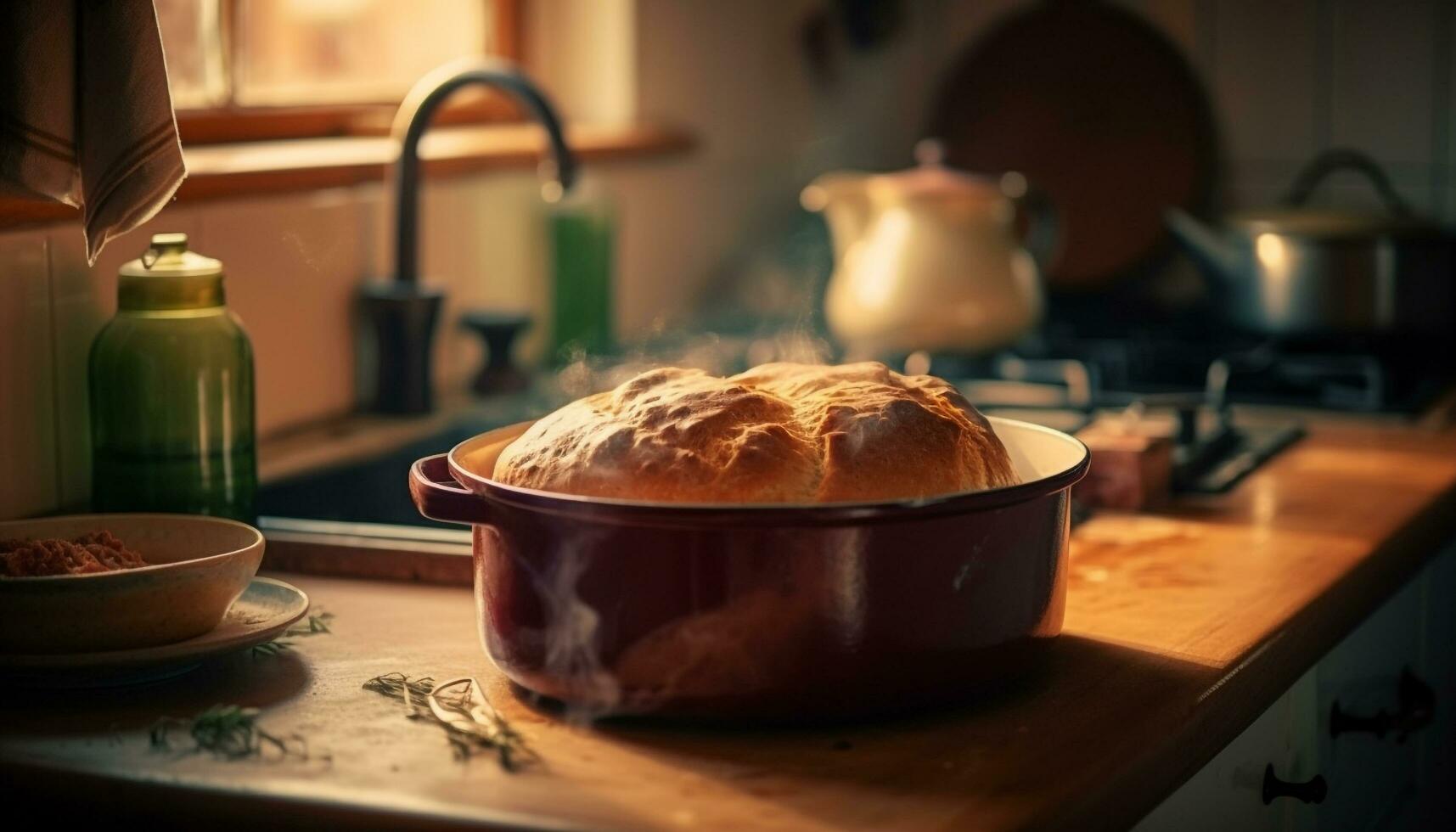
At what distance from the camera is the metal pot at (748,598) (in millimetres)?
843

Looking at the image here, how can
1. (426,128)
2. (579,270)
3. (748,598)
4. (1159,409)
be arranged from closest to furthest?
(748,598), (426,128), (1159,409), (579,270)

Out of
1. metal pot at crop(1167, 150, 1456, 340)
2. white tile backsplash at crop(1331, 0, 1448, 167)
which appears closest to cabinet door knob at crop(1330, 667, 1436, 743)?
metal pot at crop(1167, 150, 1456, 340)

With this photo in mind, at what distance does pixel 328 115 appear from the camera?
6.17 feet

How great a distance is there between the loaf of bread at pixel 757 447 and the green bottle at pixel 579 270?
99cm

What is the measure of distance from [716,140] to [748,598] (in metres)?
1.63

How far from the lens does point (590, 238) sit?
6.42ft

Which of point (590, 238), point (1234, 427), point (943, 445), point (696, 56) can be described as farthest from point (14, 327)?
point (696, 56)

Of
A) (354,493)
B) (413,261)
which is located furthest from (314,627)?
(413,261)

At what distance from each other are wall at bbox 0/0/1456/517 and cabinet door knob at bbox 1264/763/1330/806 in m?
0.88

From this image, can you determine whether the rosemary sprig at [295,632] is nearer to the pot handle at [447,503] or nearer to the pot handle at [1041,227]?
the pot handle at [447,503]

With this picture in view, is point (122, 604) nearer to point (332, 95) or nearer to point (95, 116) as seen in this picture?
point (95, 116)

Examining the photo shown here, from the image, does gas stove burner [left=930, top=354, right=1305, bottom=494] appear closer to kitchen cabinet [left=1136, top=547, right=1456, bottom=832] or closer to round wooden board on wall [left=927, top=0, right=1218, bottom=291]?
kitchen cabinet [left=1136, top=547, right=1456, bottom=832]

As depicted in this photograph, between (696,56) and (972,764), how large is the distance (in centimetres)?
166

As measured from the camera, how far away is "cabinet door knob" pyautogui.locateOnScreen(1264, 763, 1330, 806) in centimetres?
108
